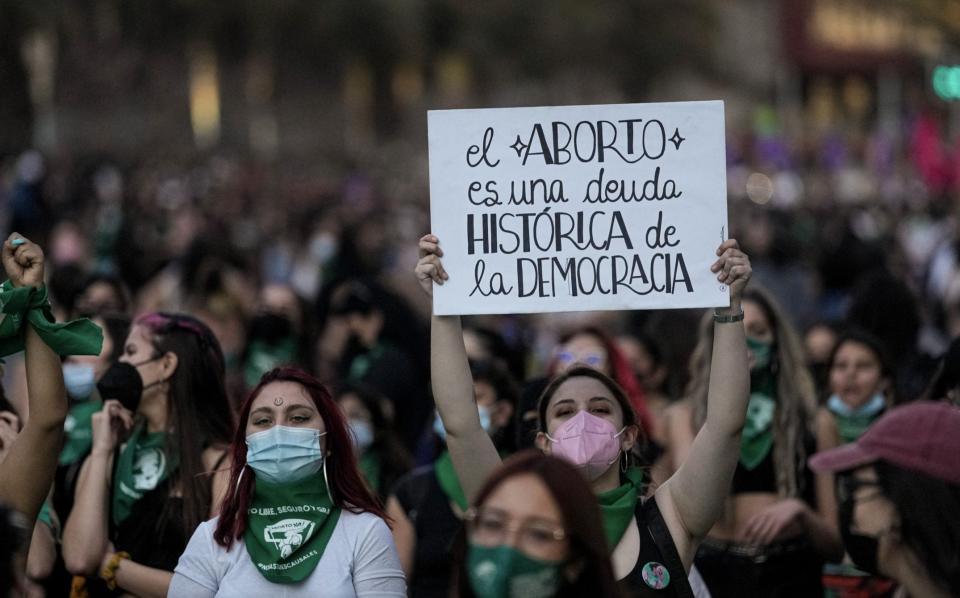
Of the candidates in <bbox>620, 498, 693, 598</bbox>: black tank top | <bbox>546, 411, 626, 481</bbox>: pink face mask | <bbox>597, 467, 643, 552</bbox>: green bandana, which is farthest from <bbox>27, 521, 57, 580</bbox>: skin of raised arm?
<bbox>620, 498, 693, 598</bbox>: black tank top

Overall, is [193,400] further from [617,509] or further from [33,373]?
[617,509]

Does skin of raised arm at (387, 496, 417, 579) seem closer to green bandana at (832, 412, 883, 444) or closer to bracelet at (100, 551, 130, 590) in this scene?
bracelet at (100, 551, 130, 590)

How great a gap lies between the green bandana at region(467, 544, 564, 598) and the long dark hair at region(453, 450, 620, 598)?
0.04 metres

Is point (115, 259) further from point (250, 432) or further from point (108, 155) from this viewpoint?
point (108, 155)

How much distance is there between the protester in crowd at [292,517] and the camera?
16.5 ft

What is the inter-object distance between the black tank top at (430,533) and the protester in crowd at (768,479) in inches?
39.0

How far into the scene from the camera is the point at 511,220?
17.4ft

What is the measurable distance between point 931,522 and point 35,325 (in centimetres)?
258

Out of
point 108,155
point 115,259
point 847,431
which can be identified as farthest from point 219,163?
point 847,431

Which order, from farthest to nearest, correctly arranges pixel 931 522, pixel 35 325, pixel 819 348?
pixel 819 348 → pixel 35 325 → pixel 931 522

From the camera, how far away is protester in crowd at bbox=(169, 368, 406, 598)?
199 inches

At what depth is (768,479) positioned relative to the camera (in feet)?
22.2

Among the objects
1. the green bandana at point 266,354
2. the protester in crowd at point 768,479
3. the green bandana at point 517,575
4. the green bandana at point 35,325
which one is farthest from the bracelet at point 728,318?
the green bandana at point 266,354

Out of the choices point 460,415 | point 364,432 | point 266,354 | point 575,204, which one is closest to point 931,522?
point 460,415
